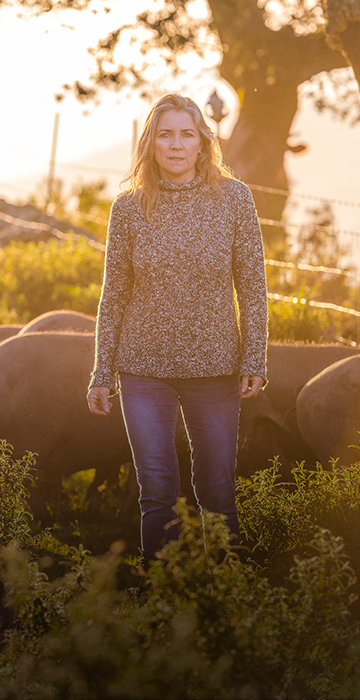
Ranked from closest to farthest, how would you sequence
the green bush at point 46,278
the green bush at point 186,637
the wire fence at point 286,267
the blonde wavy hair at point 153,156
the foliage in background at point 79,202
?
the green bush at point 186,637 < the blonde wavy hair at point 153,156 < the wire fence at point 286,267 < the green bush at point 46,278 < the foliage in background at point 79,202

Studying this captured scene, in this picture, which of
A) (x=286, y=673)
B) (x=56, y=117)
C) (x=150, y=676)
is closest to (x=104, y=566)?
(x=150, y=676)

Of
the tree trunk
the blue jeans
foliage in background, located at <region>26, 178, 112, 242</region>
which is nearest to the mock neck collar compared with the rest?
the blue jeans

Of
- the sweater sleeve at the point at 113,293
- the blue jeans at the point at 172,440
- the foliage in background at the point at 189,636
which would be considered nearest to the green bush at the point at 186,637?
the foliage in background at the point at 189,636

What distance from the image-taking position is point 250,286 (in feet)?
9.74

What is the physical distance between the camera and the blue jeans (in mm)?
2861

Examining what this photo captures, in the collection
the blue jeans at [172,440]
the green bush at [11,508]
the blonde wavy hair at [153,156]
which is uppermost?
the blonde wavy hair at [153,156]

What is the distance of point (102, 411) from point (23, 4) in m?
6.62

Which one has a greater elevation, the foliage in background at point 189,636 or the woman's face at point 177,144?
the woman's face at point 177,144

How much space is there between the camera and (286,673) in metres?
2.31

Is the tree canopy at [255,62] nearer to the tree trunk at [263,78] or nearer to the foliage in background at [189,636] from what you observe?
the tree trunk at [263,78]

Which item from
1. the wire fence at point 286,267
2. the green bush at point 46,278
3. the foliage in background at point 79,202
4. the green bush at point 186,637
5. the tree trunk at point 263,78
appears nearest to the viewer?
the green bush at point 186,637

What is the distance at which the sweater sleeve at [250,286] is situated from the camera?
2938 millimetres

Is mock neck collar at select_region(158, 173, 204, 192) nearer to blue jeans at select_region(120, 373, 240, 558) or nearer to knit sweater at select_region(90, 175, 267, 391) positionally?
knit sweater at select_region(90, 175, 267, 391)

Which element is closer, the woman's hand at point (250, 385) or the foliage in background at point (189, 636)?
the foliage in background at point (189, 636)
